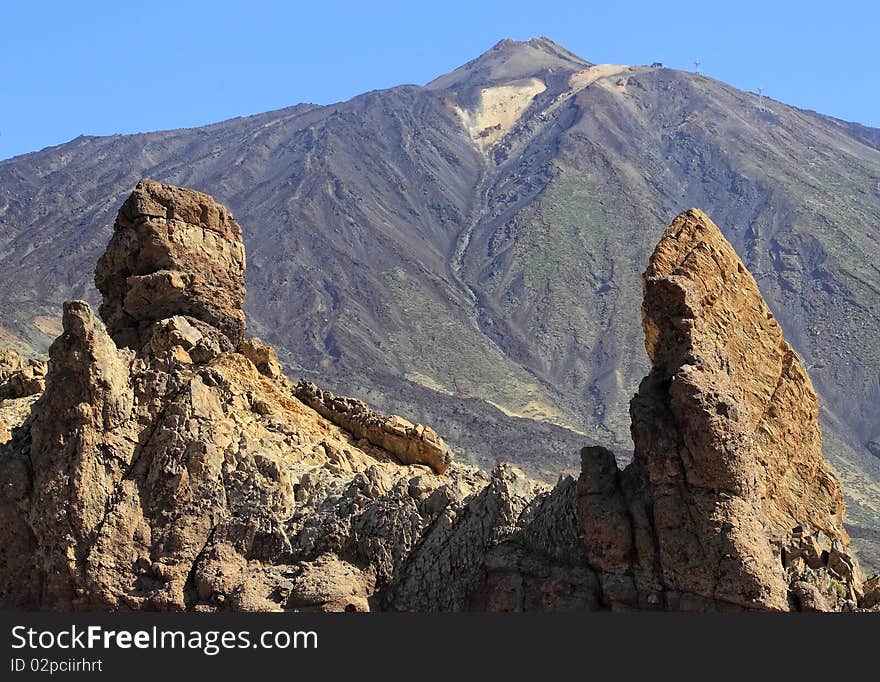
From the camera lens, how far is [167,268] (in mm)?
34844

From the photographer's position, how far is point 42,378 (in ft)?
119

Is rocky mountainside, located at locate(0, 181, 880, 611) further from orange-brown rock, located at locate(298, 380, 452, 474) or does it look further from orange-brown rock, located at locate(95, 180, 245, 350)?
orange-brown rock, located at locate(95, 180, 245, 350)

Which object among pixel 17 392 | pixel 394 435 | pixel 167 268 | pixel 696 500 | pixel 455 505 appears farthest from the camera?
pixel 17 392

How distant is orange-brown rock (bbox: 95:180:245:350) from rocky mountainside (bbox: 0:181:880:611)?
484 centimetres

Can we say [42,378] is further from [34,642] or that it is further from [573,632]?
[573,632]

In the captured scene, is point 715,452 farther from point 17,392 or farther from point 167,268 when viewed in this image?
point 17,392

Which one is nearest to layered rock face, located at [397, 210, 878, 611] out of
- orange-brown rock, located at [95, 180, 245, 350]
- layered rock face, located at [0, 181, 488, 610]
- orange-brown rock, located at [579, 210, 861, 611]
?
orange-brown rock, located at [579, 210, 861, 611]

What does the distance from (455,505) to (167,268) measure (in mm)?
11293

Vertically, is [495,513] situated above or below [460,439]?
below

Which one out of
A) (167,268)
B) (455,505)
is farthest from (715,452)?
(167,268)

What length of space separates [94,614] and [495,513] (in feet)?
19.3

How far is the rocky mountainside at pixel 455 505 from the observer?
22.6 metres

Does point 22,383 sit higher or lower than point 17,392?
higher

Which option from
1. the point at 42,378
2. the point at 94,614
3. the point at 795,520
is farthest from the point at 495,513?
the point at 42,378
